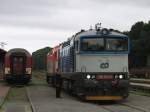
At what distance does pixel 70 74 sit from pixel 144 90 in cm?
871

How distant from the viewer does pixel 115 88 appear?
23.8 meters

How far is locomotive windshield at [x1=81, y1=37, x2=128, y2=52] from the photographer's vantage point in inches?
955

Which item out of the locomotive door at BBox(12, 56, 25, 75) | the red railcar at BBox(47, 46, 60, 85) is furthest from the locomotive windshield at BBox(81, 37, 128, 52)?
the locomotive door at BBox(12, 56, 25, 75)

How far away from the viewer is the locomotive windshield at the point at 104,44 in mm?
24266

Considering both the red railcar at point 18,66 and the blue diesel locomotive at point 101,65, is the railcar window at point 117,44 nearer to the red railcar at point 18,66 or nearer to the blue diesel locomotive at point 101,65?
the blue diesel locomotive at point 101,65

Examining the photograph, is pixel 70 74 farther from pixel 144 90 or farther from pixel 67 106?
pixel 144 90

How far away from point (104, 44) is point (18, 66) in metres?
21.7

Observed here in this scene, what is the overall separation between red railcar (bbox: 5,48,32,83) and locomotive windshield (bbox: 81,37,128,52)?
21119 mm

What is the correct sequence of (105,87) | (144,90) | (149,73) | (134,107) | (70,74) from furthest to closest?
(149,73) < (144,90) < (70,74) < (105,87) < (134,107)

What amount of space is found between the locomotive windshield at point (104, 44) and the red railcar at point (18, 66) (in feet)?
69.3

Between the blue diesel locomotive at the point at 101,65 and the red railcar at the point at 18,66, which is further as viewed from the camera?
the red railcar at the point at 18,66

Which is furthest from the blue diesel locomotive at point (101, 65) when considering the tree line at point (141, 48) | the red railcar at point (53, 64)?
the tree line at point (141, 48)

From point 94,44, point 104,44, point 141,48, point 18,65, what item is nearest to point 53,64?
point 18,65

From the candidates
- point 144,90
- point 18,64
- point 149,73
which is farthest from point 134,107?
point 149,73
